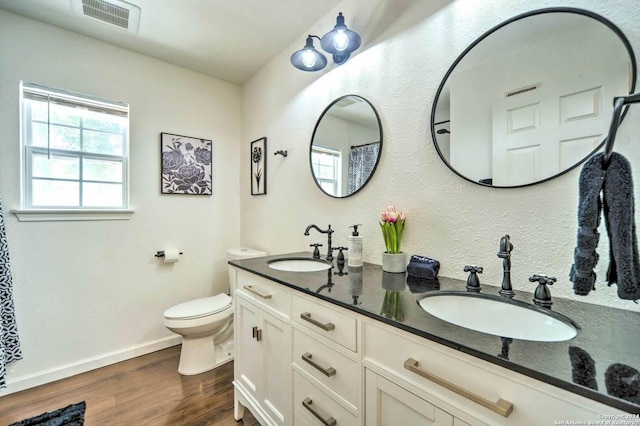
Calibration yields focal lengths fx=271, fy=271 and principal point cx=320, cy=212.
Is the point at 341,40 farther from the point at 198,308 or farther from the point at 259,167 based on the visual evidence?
the point at 198,308

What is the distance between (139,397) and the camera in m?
1.74

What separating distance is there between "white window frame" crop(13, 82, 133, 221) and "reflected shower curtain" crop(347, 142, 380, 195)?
185 centimetres

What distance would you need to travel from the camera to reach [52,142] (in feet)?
6.48

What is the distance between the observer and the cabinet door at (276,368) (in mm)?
1182

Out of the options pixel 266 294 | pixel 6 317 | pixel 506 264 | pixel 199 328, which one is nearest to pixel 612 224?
pixel 506 264

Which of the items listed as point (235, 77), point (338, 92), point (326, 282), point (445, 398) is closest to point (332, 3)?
point (338, 92)

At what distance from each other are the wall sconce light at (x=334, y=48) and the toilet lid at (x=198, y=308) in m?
1.81

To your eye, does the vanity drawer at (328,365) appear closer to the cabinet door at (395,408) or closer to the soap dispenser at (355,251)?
the cabinet door at (395,408)

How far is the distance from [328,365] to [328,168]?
1214 millimetres

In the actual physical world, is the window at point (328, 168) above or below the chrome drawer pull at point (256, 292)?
above

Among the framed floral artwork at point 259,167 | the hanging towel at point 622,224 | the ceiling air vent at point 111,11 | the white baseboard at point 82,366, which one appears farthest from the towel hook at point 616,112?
the white baseboard at point 82,366

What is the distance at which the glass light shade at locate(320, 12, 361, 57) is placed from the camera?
1.48 meters

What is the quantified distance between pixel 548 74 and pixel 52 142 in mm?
2937

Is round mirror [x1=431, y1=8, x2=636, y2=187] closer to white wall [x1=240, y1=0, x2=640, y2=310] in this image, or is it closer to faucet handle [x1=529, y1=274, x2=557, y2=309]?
white wall [x1=240, y1=0, x2=640, y2=310]
